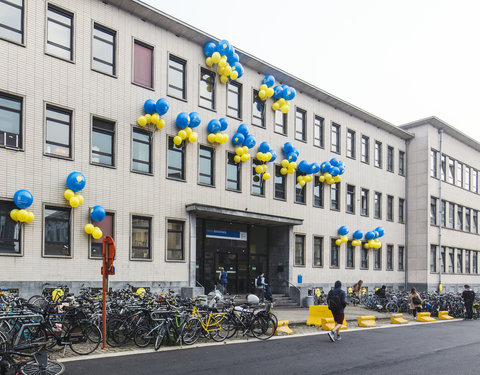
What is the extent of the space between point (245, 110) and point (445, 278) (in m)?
23.6

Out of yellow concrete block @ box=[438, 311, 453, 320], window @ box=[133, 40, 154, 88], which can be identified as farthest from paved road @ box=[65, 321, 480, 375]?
window @ box=[133, 40, 154, 88]

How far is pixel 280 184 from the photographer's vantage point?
27203mm

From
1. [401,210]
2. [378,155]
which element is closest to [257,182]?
[378,155]

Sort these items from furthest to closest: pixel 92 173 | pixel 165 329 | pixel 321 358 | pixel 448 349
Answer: pixel 92 173, pixel 448 349, pixel 165 329, pixel 321 358

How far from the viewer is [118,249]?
1953cm

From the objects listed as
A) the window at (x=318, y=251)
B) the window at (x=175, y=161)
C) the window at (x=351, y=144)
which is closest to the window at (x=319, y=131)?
the window at (x=351, y=144)

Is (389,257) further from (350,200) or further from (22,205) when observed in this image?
(22,205)

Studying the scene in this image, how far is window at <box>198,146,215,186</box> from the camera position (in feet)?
75.6

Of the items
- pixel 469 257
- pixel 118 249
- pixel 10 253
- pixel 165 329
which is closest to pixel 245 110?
pixel 118 249

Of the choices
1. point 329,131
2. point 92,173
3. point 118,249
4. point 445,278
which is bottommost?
point 445,278

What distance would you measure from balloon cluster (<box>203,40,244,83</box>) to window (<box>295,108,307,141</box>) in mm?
6045

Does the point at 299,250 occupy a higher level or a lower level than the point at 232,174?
lower

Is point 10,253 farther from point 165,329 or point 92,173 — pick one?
point 165,329

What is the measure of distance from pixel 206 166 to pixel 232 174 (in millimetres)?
1735
